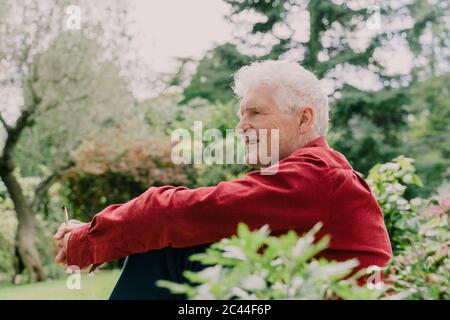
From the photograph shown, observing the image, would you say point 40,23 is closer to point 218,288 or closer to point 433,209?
point 433,209

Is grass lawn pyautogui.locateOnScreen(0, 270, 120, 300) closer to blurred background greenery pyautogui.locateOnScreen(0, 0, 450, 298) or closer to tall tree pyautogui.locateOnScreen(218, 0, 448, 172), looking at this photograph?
blurred background greenery pyautogui.locateOnScreen(0, 0, 450, 298)

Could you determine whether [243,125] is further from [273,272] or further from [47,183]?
[47,183]

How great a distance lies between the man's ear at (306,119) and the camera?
6.81ft

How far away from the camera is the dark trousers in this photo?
183 centimetres

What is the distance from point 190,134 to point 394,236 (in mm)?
7666

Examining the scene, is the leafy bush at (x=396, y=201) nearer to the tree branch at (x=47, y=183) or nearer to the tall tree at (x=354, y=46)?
the tree branch at (x=47, y=183)

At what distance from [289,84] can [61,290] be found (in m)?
6.67

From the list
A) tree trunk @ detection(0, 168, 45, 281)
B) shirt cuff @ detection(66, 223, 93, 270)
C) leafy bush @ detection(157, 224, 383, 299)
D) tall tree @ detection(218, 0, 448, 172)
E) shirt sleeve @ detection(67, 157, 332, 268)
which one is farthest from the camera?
tall tree @ detection(218, 0, 448, 172)

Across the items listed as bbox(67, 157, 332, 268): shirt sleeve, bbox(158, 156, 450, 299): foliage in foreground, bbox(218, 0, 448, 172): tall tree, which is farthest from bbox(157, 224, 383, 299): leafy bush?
bbox(218, 0, 448, 172): tall tree

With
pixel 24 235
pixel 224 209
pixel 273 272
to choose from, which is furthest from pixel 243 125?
pixel 24 235

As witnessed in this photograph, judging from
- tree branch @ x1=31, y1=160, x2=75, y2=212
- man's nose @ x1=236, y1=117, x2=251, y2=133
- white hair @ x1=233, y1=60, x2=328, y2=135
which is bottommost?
tree branch @ x1=31, y1=160, x2=75, y2=212

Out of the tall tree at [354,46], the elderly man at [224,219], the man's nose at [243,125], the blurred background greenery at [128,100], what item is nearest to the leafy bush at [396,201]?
the man's nose at [243,125]

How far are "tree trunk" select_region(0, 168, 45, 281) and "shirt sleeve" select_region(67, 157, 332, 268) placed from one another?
29.9ft

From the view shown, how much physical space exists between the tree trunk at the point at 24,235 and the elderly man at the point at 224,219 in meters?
8.97
